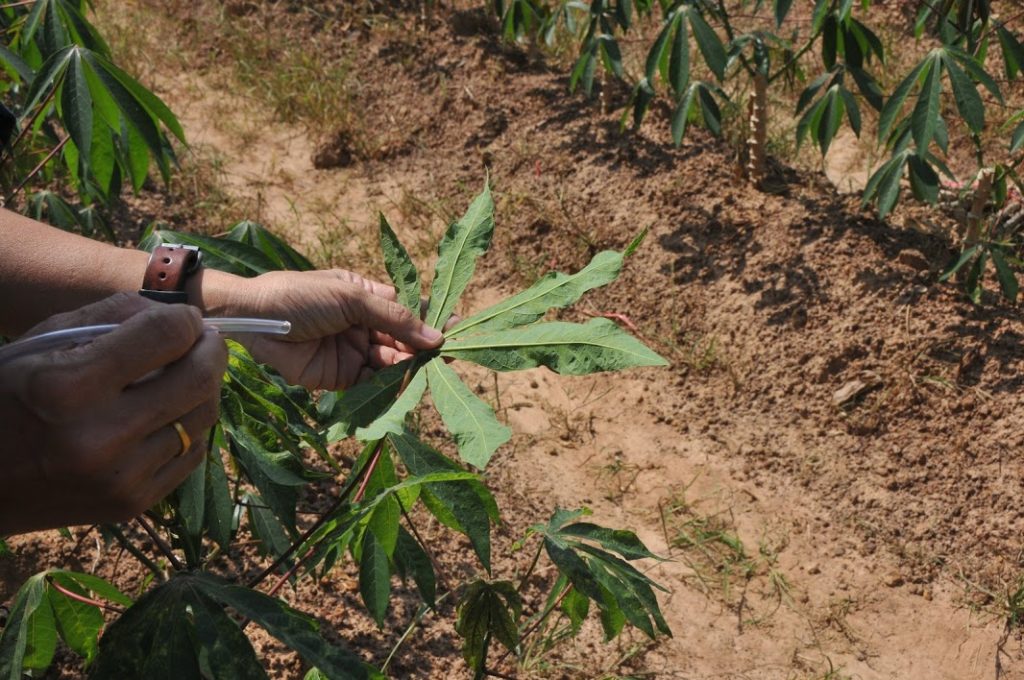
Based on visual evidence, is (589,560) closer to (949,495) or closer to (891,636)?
(891,636)

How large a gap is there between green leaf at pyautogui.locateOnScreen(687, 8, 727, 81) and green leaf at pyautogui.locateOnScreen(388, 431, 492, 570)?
5.80 feet

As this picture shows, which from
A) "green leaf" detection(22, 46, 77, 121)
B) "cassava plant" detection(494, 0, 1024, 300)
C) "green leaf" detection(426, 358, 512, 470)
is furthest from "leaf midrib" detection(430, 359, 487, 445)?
"cassava plant" detection(494, 0, 1024, 300)

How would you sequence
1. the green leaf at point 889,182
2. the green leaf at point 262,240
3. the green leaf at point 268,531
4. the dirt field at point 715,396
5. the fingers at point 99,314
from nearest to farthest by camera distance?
1. the fingers at point 99,314
2. the green leaf at point 268,531
3. the green leaf at point 262,240
4. the dirt field at point 715,396
5. the green leaf at point 889,182

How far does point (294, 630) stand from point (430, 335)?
1.33 ft

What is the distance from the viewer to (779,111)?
11.8ft

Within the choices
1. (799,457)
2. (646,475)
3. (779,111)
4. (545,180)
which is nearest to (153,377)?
(646,475)

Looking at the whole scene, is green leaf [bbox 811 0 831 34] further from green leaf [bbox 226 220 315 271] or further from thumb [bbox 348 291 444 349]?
thumb [bbox 348 291 444 349]

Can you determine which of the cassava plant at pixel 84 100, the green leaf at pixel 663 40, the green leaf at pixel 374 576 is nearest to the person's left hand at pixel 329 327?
the green leaf at pixel 374 576

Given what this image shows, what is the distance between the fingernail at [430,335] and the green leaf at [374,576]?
0.32 meters

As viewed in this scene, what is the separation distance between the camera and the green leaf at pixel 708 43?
101 inches

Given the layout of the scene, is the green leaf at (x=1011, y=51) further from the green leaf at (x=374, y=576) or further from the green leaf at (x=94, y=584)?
the green leaf at (x=94, y=584)

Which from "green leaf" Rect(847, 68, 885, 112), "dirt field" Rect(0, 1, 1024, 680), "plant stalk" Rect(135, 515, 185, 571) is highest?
"green leaf" Rect(847, 68, 885, 112)

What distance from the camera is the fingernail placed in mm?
1234

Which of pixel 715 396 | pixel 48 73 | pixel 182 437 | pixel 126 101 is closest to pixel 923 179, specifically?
pixel 715 396
